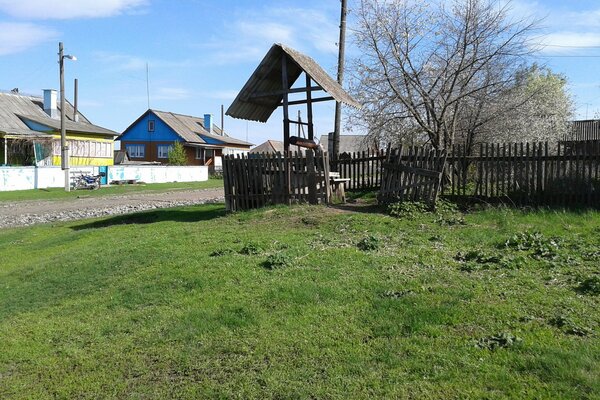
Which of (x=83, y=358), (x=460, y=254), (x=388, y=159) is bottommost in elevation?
(x=83, y=358)

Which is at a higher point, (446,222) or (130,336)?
(446,222)

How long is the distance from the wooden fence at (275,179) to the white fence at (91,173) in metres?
21.6

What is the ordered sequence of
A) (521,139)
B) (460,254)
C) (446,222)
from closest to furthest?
(460,254) < (446,222) < (521,139)

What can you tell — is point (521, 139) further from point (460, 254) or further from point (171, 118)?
point (171, 118)

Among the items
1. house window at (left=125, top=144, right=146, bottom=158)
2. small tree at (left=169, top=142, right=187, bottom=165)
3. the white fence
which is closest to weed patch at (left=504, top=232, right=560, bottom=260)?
the white fence

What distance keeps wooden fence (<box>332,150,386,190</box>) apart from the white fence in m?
21.7

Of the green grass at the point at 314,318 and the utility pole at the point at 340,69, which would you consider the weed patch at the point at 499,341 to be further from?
the utility pole at the point at 340,69

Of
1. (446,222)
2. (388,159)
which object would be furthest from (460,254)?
(388,159)

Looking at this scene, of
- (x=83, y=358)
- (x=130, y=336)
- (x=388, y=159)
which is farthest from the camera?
(x=388, y=159)

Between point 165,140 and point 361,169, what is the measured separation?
48.8m

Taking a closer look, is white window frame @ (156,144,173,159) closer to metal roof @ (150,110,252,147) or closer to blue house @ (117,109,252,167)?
blue house @ (117,109,252,167)

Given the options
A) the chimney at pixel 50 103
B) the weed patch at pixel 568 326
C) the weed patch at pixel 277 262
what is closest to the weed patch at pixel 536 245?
the weed patch at pixel 568 326

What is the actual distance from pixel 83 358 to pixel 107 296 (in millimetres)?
1857

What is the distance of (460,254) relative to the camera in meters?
7.48
